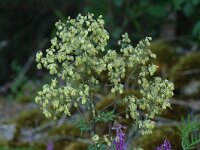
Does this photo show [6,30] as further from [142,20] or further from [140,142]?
[140,142]

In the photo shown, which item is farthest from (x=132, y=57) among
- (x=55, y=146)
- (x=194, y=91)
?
(x=194, y=91)

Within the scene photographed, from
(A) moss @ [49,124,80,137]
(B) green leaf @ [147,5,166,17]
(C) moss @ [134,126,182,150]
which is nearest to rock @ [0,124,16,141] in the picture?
(A) moss @ [49,124,80,137]

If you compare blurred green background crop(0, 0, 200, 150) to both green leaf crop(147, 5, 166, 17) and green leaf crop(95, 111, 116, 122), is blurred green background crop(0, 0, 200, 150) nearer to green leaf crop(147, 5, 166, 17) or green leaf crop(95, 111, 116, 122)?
green leaf crop(147, 5, 166, 17)

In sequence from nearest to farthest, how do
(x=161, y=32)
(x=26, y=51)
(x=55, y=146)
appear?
(x=55, y=146) → (x=161, y=32) → (x=26, y=51)

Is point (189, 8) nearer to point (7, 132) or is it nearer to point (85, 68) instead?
point (7, 132)

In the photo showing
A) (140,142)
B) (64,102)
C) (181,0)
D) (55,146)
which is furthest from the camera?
(181,0)

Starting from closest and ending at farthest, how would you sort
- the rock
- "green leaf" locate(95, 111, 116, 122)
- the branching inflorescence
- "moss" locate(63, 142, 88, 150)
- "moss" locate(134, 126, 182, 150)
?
the branching inflorescence < "green leaf" locate(95, 111, 116, 122) < "moss" locate(134, 126, 182, 150) < "moss" locate(63, 142, 88, 150) < the rock

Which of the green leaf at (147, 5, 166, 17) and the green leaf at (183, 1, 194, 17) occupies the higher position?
Answer: the green leaf at (147, 5, 166, 17)
